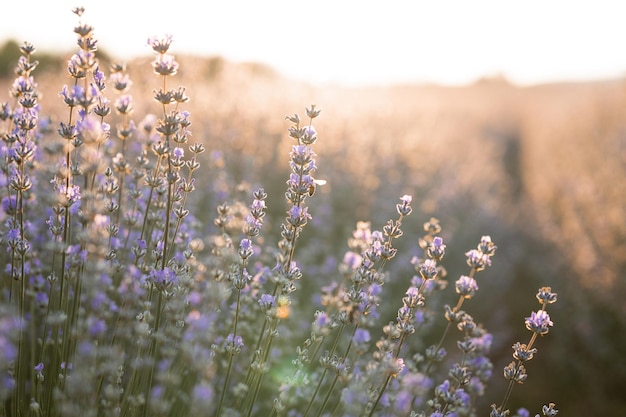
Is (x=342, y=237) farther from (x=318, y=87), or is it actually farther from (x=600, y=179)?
(x=318, y=87)

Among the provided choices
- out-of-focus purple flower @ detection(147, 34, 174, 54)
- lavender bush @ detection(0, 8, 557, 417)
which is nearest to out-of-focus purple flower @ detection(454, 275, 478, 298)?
lavender bush @ detection(0, 8, 557, 417)

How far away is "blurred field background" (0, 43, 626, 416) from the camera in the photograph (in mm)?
5832

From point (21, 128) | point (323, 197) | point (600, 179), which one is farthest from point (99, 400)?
point (600, 179)

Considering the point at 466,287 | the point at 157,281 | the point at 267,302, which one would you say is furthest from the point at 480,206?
the point at 157,281

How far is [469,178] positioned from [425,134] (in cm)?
349

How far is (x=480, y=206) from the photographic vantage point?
8859mm

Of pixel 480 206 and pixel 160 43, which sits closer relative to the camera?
pixel 160 43

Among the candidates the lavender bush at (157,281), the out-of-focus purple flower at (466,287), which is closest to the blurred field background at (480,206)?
the lavender bush at (157,281)

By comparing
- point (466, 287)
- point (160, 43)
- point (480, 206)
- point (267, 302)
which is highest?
point (480, 206)

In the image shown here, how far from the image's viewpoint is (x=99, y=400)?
2029 mm

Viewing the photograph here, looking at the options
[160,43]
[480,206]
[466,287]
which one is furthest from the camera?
[480,206]

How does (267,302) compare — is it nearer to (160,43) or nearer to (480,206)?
(160,43)

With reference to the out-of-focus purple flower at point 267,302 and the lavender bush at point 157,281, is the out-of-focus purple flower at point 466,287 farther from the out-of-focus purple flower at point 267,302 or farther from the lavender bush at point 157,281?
the out-of-focus purple flower at point 267,302

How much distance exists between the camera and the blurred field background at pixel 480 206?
5.83 metres
